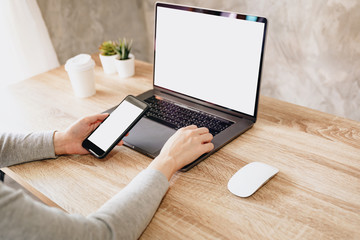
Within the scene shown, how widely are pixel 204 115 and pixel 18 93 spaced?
2.59ft

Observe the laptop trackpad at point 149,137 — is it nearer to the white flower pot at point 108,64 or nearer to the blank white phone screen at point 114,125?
the blank white phone screen at point 114,125

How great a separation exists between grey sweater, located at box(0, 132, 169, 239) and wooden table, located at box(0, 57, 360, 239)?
37 mm

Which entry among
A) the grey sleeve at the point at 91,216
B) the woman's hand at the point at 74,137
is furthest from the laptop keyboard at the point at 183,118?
the grey sleeve at the point at 91,216

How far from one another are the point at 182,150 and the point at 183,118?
0.77 ft

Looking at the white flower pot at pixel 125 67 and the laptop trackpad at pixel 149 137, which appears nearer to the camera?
the laptop trackpad at pixel 149 137

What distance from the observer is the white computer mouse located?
28.7 inches

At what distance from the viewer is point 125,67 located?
1377 mm

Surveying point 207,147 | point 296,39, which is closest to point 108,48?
point 207,147

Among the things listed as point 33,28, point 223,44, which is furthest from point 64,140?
point 33,28

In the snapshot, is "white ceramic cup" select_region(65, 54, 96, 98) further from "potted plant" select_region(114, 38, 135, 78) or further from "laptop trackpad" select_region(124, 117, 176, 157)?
"laptop trackpad" select_region(124, 117, 176, 157)

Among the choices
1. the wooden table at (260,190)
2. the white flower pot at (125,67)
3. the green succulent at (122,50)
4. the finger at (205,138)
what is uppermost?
the green succulent at (122,50)

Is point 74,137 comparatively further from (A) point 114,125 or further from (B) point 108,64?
(B) point 108,64

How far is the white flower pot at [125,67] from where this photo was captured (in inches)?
53.9

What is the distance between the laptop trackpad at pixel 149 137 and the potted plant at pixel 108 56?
50 centimetres
